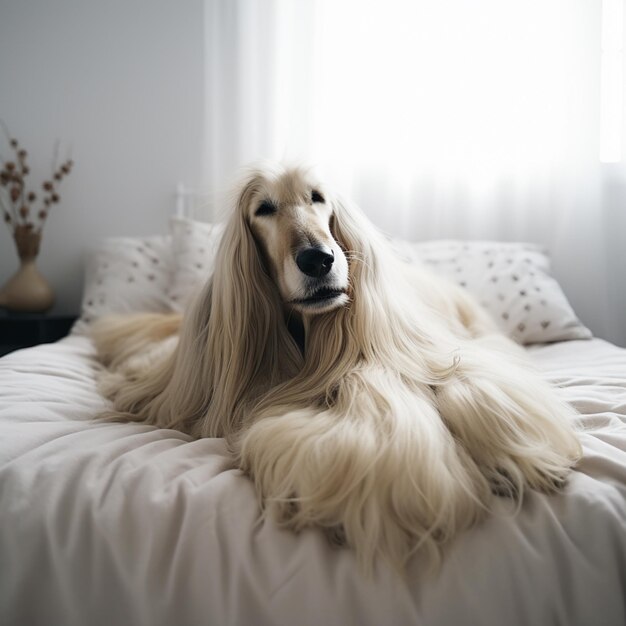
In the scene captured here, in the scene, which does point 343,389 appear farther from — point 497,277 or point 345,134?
point 345,134

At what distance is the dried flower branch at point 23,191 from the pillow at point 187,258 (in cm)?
64

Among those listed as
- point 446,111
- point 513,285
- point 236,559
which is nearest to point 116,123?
point 446,111

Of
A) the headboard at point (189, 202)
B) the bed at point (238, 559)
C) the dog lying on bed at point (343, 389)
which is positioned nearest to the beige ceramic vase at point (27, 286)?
the headboard at point (189, 202)

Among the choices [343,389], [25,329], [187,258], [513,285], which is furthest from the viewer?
[25,329]

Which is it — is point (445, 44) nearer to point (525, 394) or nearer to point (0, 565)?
point (525, 394)

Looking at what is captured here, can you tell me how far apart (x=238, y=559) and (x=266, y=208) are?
573 millimetres

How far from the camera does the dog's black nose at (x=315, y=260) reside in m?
0.83

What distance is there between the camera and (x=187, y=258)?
1.73 meters

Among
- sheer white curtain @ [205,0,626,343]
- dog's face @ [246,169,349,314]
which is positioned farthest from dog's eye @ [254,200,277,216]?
sheer white curtain @ [205,0,626,343]

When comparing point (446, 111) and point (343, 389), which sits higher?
point (446, 111)

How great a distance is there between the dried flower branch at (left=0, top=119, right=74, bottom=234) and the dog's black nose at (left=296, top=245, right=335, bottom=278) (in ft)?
5.23

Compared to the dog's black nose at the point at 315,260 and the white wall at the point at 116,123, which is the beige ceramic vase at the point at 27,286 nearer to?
the white wall at the point at 116,123

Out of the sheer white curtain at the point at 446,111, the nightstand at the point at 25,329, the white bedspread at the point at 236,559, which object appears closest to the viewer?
the white bedspread at the point at 236,559

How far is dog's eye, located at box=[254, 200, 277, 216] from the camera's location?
0.93m
